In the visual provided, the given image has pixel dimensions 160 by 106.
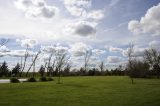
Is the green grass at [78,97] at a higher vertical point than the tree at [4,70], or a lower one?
lower

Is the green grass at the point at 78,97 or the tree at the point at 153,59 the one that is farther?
the tree at the point at 153,59

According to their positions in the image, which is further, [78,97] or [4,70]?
[4,70]

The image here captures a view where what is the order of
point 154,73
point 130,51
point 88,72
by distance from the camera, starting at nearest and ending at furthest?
1. point 130,51
2. point 154,73
3. point 88,72


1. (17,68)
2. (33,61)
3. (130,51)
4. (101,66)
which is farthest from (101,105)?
(101,66)

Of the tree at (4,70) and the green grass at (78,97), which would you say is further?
the tree at (4,70)

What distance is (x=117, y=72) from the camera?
128 meters

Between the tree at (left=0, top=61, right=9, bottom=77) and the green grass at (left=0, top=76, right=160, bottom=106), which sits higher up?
the tree at (left=0, top=61, right=9, bottom=77)

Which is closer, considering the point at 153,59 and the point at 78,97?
the point at 78,97

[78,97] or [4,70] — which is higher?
[4,70]

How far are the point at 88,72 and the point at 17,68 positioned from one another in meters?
34.9

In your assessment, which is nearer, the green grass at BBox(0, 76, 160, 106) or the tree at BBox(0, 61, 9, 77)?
the green grass at BBox(0, 76, 160, 106)

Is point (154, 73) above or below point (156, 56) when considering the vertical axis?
below

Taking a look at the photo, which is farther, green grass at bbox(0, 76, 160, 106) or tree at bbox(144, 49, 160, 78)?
tree at bbox(144, 49, 160, 78)

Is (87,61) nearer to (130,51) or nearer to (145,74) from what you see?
(145,74)
